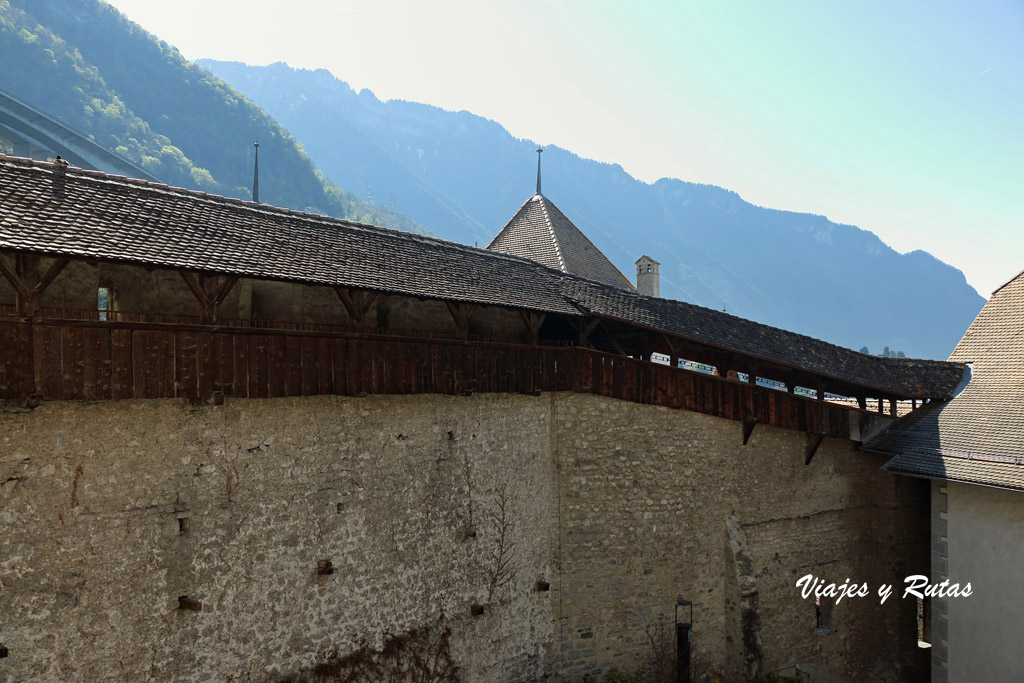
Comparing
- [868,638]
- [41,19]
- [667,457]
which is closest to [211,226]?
[667,457]

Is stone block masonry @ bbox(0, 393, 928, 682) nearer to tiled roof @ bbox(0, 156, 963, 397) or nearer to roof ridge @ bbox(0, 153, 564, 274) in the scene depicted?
tiled roof @ bbox(0, 156, 963, 397)

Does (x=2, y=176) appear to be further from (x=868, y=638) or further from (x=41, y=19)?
(x=41, y=19)

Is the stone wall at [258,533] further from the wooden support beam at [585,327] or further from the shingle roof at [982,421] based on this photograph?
the shingle roof at [982,421]

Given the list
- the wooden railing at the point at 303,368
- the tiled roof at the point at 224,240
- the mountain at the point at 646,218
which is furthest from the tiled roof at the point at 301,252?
the mountain at the point at 646,218

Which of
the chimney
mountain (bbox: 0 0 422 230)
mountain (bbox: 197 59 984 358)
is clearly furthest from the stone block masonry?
mountain (bbox: 197 59 984 358)

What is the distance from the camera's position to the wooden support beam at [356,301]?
7.80 m

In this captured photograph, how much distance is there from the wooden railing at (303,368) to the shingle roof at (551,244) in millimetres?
4698

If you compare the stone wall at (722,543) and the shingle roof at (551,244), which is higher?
the shingle roof at (551,244)

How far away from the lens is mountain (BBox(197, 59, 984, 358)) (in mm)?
157125

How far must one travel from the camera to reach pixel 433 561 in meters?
8.56

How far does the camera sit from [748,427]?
37.4 ft

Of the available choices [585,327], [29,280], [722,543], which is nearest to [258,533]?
[29,280]

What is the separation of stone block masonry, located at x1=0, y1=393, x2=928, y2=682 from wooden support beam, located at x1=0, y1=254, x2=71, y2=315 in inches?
36.9

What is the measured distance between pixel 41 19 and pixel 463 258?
71.4 m
